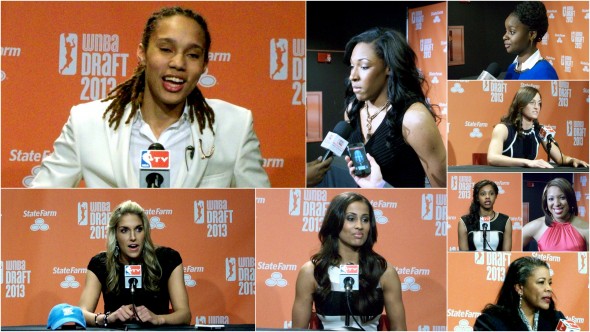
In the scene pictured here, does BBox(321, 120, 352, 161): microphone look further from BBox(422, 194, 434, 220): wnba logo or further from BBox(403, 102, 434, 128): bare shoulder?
BBox(422, 194, 434, 220): wnba logo

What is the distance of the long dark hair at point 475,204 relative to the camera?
476 centimetres

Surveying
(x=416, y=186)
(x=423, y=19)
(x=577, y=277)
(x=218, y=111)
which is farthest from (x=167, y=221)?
(x=577, y=277)

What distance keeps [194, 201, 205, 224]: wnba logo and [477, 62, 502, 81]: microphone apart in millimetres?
1448

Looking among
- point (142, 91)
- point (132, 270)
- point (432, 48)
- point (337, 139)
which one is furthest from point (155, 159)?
point (432, 48)

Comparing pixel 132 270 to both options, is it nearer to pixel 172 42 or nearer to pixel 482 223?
pixel 172 42

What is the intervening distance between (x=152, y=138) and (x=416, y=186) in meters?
1.26

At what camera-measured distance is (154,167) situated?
15.2 feet

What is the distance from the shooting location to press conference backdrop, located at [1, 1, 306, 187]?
4637 mm

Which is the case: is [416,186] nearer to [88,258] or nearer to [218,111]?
[218,111]

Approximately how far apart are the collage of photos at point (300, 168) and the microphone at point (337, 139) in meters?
0.01

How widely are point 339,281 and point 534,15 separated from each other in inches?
62.1

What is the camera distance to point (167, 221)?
15.4 ft

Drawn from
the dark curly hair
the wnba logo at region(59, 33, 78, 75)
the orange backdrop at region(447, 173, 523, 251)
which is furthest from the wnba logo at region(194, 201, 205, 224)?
the dark curly hair

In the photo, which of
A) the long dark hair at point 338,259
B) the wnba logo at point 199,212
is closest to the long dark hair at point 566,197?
the long dark hair at point 338,259
